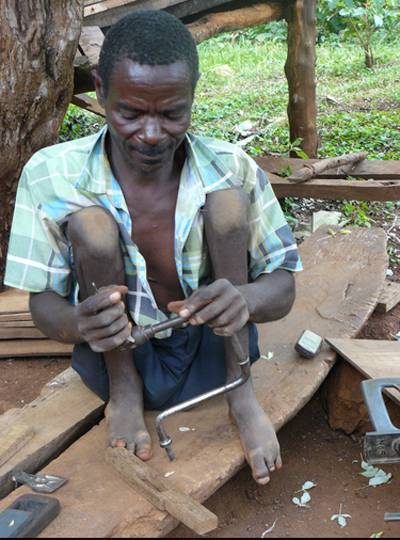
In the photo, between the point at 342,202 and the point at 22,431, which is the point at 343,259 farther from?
the point at 22,431

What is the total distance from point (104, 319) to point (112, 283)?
254 millimetres

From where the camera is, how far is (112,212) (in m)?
1.75

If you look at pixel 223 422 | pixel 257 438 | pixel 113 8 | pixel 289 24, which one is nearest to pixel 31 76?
pixel 113 8

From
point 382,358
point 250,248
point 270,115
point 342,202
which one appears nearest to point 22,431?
point 250,248

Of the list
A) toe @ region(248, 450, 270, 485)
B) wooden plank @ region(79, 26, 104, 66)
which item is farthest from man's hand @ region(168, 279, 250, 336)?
wooden plank @ region(79, 26, 104, 66)

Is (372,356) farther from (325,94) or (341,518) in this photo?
(325,94)

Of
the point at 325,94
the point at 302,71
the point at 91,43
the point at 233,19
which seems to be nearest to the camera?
the point at 91,43

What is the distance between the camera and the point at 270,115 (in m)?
6.09

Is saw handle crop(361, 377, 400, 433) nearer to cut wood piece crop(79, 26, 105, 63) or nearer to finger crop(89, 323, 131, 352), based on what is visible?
finger crop(89, 323, 131, 352)

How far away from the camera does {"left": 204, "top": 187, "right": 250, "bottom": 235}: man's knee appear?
5.65 ft

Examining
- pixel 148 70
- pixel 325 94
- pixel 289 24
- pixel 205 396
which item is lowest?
pixel 325 94

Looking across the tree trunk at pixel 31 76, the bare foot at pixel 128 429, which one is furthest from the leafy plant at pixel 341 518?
the tree trunk at pixel 31 76

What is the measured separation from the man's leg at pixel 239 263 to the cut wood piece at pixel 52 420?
1.83ft

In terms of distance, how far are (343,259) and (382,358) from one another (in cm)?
86
